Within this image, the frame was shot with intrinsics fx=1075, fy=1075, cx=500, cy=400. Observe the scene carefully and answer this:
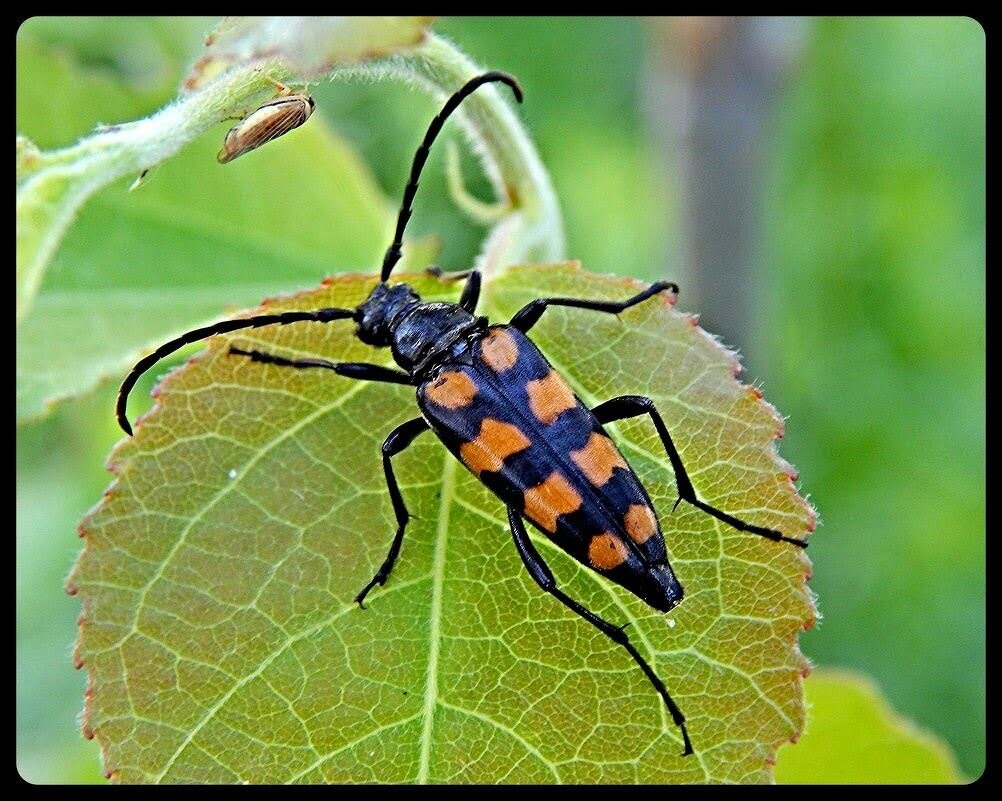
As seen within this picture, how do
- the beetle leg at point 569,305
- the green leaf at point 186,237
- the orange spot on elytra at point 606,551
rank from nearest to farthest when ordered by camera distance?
the beetle leg at point 569,305 → the orange spot on elytra at point 606,551 → the green leaf at point 186,237

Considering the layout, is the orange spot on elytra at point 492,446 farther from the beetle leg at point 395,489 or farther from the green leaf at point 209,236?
the green leaf at point 209,236

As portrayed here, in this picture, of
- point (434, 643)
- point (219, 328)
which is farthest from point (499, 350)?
point (434, 643)

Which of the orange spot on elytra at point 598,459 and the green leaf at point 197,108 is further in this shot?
the orange spot on elytra at point 598,459

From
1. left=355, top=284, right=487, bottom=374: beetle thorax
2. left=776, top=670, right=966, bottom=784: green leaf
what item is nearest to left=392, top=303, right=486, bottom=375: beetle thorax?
left=355, top=284, right=487, bottom=374: beetle thorax

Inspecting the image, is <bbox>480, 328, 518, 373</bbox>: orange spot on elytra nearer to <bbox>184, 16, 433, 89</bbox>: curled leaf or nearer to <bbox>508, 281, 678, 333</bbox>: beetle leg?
<bbox>508, 281, 678, 333</bbox>: beetle leg

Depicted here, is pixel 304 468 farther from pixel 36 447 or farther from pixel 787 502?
pixel 36 447

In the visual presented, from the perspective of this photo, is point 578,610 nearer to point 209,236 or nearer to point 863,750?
point 863,750

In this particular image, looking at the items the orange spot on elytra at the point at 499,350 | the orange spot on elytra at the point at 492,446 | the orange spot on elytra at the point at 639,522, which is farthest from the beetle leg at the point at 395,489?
the orange spot on elytra at the point at 639,522
